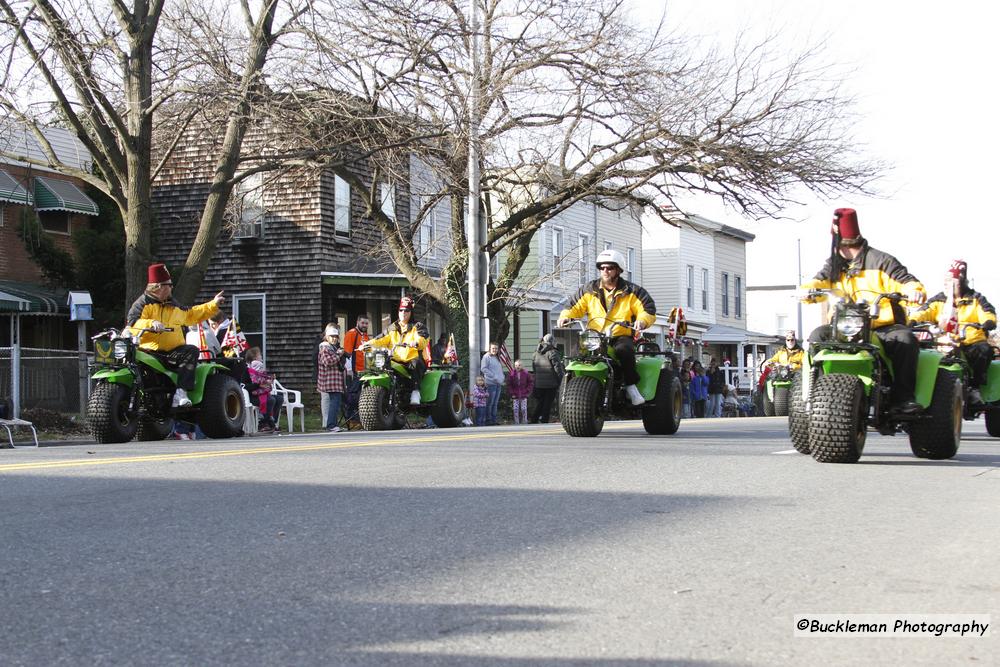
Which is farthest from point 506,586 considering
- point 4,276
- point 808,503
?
point 4,276

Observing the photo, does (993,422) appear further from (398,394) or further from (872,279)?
(398,394)

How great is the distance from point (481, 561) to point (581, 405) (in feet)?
26.3

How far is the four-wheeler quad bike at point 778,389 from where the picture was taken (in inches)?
1086

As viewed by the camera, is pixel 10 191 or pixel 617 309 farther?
pixel 10 191

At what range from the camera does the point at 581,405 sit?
44.9 ft

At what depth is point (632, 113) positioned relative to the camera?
25953 millimetres

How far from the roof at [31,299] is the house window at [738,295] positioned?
121 feet

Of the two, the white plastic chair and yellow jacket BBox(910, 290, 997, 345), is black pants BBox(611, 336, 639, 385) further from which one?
the white plastic chair

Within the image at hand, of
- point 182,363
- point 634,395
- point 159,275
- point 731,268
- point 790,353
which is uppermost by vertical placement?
point 731,268

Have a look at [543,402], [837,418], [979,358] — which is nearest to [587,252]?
[543,402]

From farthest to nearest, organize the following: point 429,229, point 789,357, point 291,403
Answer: point 429,229, point 789,357, point 291,403

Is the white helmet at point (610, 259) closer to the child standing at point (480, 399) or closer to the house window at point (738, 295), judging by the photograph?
the child standing at point (480, 399)

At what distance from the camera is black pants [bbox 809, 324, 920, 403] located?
1043 centimetres

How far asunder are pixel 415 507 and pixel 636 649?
331 cm
